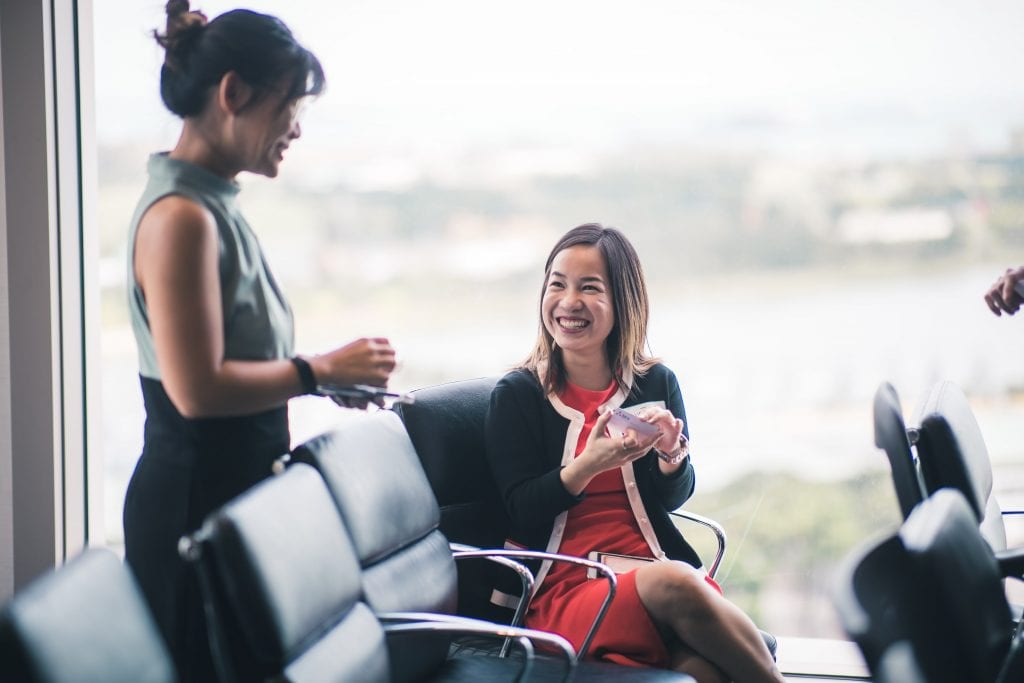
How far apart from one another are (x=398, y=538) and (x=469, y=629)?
1.20 feet

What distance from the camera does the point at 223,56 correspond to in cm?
171

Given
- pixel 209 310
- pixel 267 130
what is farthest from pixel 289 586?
pixel 267 130

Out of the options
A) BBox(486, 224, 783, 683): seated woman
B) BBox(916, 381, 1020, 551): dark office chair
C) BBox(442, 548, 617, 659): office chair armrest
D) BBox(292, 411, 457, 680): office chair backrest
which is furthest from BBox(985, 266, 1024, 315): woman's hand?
BBox(292, 411, 457, 680): office chair backrest

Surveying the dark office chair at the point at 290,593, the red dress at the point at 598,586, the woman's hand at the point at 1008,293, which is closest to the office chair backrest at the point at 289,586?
the dark office chair at the point at 290,593

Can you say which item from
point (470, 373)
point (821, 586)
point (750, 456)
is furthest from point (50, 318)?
point (821, 586)

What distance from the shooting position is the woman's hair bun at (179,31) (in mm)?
1752

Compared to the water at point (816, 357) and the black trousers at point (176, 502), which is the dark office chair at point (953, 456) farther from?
the black trousers at point (176, 502)

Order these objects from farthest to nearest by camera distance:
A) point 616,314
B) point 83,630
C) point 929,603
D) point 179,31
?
point 616,314
point 179,31
point 929,603
point 83,630

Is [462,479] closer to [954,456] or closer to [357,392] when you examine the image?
[357,392]

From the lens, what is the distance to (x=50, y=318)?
3.03 metres

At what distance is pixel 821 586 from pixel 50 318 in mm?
2456

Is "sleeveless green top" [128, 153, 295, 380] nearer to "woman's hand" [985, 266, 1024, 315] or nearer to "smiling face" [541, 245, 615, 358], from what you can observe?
"smiling face" [541, 245, 615, 358]

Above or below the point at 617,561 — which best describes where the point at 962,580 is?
above

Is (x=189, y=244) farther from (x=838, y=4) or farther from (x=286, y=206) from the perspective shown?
(x=838, y=4)
